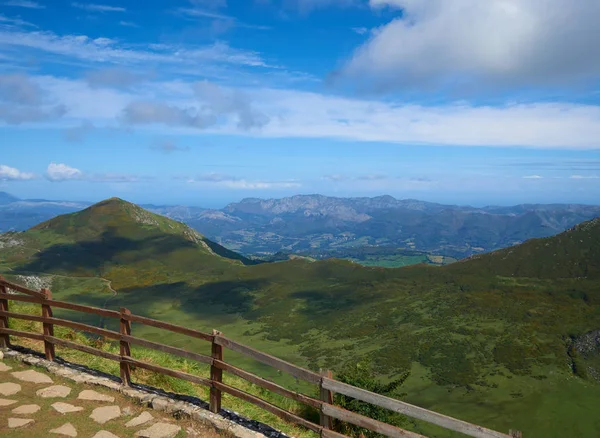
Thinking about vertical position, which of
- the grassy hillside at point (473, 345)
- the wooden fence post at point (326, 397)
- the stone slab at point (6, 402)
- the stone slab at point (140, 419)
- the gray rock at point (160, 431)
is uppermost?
the wooden fence post at point (326, 397)

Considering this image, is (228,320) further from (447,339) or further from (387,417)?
(387,417)

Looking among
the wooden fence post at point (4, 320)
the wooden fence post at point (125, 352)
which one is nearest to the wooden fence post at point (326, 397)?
the wooden fence post at point (125, 352)

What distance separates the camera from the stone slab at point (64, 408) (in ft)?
38.3

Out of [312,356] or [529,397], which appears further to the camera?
[312,356]

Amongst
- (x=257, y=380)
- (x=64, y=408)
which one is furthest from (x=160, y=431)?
(x=64, y=408)

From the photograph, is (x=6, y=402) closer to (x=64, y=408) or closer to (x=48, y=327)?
(x=64, y=408)

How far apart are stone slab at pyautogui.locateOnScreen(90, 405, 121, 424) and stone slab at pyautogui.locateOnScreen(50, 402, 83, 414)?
0.51 metres

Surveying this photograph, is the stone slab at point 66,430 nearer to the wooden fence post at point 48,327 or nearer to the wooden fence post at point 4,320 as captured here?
the wooden fence post at point 48,327

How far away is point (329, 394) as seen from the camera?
34.1 feet

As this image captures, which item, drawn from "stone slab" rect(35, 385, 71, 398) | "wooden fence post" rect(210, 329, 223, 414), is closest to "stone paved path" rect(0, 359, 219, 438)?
"stone slab" rect(35, 385, 71, 398)

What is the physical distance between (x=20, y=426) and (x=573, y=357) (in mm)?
172684

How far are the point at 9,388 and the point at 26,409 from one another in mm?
1812

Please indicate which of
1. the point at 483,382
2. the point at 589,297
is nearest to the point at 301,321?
the point at 483,382

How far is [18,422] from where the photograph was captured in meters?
10.9
